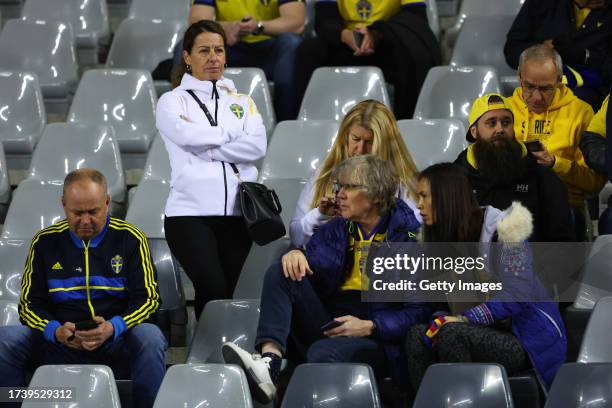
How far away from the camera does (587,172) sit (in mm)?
4418

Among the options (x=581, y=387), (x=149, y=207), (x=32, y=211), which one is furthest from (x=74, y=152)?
(x=581, y=387)

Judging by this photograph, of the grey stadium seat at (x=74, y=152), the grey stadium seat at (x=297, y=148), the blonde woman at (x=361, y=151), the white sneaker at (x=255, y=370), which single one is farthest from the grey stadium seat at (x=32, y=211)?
the white sneaker at (x=255, y=370)

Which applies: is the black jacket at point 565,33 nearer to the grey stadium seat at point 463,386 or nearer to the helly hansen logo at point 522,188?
the helly hansen logo at point 522,188

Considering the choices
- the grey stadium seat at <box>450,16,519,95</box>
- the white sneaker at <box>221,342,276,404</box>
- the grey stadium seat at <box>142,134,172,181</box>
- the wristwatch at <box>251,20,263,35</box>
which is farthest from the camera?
the grey stadium seat at <box>450,16,519,95</box>

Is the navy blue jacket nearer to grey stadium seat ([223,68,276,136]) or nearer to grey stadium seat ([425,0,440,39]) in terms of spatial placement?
grey stadium seat ([223,68,276,136])

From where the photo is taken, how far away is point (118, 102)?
5551mm

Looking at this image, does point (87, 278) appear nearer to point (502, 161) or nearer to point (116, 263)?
point (116, 263)

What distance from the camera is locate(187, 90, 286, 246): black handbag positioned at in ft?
13.1

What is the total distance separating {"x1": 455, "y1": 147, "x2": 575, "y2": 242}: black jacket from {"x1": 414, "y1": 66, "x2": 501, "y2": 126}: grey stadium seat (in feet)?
3.53

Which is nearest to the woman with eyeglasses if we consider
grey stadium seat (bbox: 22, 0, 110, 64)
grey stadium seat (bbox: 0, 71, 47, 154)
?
grey stadium seat (bbox: 0, 71, 47, 154)

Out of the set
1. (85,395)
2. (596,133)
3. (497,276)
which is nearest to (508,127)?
(596,133)

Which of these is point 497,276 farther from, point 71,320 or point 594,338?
point 71,320

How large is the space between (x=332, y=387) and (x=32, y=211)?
1869mm

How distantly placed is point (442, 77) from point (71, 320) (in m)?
2.03
